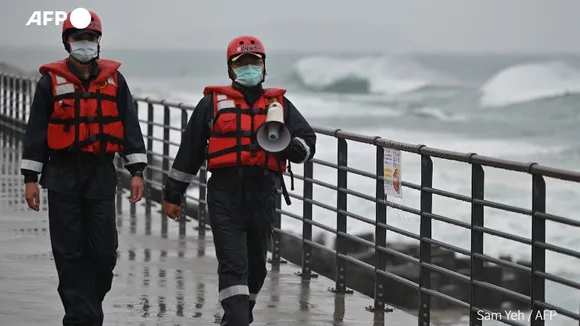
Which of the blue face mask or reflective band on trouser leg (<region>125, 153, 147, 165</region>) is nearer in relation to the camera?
the blue face mask

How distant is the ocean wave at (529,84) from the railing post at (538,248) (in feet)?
280

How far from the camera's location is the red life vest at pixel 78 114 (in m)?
7.68

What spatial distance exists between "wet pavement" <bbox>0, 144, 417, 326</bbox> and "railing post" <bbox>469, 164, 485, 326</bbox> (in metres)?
0.98

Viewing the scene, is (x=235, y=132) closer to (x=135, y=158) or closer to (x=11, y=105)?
(x=135, y=158)

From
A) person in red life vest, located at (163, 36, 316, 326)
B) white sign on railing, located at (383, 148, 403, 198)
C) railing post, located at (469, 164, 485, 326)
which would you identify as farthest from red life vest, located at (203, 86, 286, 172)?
white sign on railing, located at (383, 148, 403, 198)

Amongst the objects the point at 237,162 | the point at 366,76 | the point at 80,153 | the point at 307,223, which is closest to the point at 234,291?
the point at 237,162

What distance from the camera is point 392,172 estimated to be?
9508mm

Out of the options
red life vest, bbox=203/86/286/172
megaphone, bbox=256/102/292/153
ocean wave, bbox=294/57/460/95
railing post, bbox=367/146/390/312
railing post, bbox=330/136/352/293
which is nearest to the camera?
megaphone, bbox=256/102/292/153

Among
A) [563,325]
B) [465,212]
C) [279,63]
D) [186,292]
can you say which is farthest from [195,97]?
[186,292]

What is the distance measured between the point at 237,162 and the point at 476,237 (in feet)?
5.01

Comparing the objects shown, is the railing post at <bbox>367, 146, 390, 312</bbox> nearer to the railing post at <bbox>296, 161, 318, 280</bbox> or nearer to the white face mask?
the railing post at <bbox>296, 161, 318, 280</bbox>

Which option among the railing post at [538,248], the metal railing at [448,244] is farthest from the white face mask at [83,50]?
the railing post at [538,248]

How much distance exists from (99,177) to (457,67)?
113 meters

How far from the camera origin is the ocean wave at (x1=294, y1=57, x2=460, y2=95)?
102250 mm
